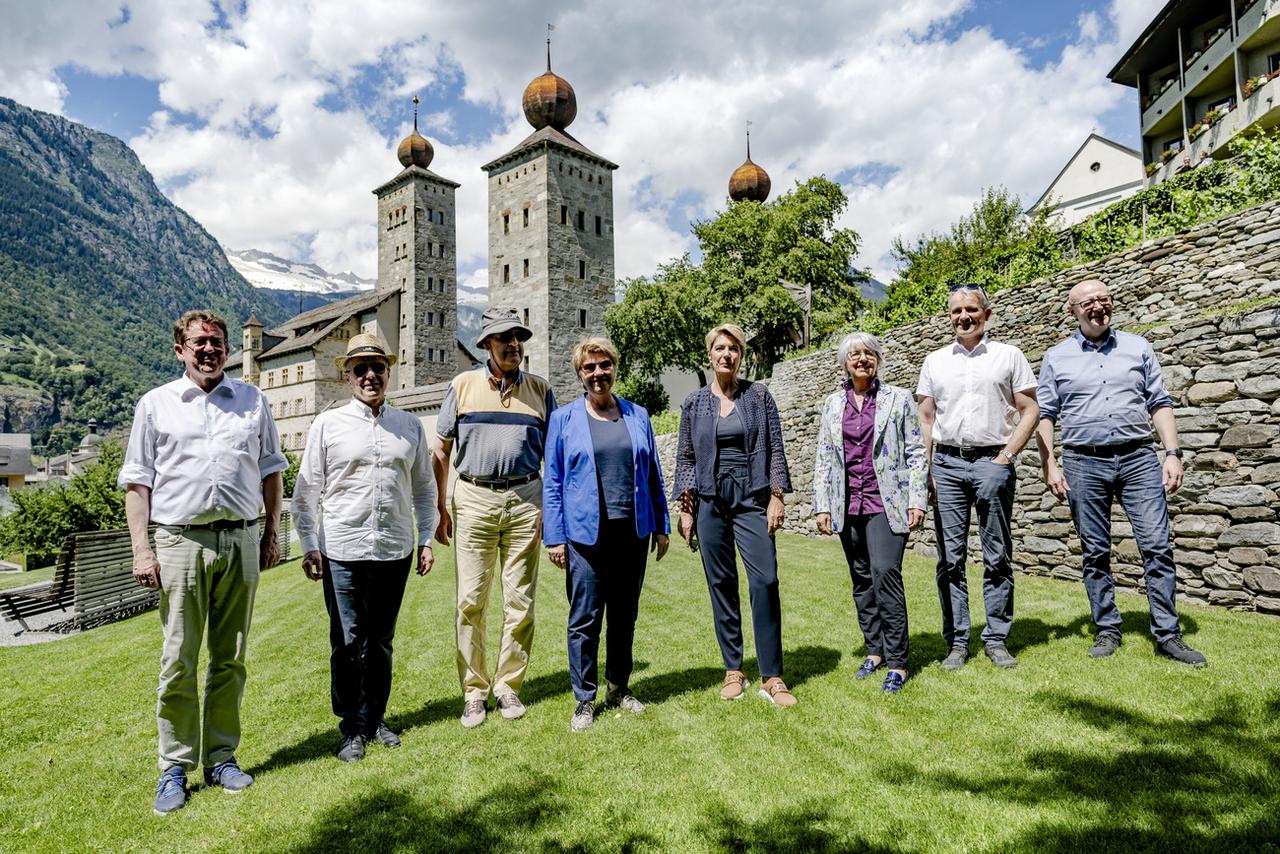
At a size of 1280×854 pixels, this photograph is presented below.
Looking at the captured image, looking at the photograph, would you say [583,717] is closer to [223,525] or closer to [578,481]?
[578,481]

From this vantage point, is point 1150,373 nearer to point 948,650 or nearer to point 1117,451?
point 1117,451

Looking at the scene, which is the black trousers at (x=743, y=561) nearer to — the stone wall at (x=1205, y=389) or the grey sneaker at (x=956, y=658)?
the grey sneaker at (x=956, y=658)

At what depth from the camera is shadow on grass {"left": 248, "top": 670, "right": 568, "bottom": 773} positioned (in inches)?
153

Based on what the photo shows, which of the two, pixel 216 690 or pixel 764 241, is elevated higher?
pixel 764 241

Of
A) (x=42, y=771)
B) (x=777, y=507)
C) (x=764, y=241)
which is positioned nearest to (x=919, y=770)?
(x=777, y=507)

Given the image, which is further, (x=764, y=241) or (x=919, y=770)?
(x=764, y=241)

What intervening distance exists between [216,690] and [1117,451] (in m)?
5.26

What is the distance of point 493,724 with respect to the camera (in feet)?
13.8

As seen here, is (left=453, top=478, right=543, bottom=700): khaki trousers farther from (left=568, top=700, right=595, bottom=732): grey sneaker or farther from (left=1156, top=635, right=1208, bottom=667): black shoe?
(left=1156, top=635, right=1208, bottom=667): black shoe

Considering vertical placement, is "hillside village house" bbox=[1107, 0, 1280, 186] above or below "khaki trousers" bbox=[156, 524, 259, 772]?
above

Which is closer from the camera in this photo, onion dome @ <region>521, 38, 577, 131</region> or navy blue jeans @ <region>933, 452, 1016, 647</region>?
navy blue jeans @ <region>933, 452, 1016, 647</region>

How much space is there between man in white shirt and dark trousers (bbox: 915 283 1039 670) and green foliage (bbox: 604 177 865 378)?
88.1 ft

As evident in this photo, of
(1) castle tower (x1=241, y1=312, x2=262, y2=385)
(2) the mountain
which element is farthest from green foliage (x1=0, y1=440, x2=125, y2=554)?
(2) the mountain

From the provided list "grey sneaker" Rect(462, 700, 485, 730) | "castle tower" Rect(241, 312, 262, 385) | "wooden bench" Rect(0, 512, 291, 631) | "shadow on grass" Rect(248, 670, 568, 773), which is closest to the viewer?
"shadow on grass" Rect(248, 670, 568, 773)
